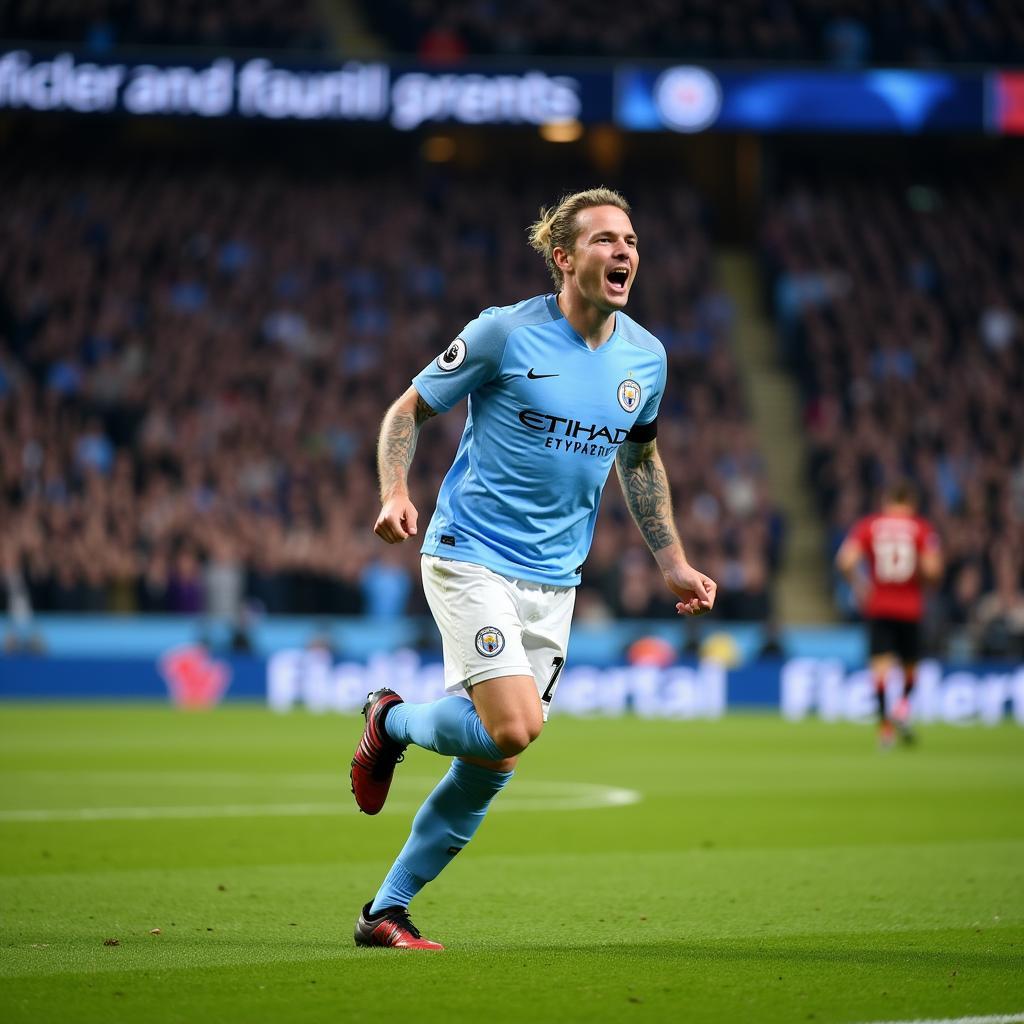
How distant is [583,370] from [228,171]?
27.0m

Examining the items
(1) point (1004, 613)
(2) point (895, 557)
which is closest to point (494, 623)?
(2) point (895, 557)

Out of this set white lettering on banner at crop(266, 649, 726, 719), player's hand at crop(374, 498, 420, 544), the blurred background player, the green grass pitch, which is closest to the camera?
the green grass pitch

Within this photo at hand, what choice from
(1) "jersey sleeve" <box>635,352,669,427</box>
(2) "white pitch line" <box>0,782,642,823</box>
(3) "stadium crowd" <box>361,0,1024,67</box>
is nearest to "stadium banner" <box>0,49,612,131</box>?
(3) "stadium crowd" <box>361,0,1024,67</box>

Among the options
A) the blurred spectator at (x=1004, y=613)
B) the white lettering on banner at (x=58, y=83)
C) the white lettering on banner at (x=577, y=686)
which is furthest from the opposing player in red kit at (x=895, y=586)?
the white lettering on banner at (x=58, y=83)

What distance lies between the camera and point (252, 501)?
24438mm

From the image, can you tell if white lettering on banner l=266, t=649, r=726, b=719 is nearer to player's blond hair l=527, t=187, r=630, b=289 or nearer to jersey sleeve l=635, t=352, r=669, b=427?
jersey sleeve l=635, t=352, r=669, b=427

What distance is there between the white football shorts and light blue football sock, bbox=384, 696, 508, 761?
0.29 feet

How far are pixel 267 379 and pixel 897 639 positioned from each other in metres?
12.6

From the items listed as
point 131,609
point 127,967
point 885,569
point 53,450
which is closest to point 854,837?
point 127,967

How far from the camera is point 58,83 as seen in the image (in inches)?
1102

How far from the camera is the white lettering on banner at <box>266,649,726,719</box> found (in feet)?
72.0

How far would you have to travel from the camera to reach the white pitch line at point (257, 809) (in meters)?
10.6

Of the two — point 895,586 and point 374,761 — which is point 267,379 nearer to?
point 895,586

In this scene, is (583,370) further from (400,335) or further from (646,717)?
(400,335)
